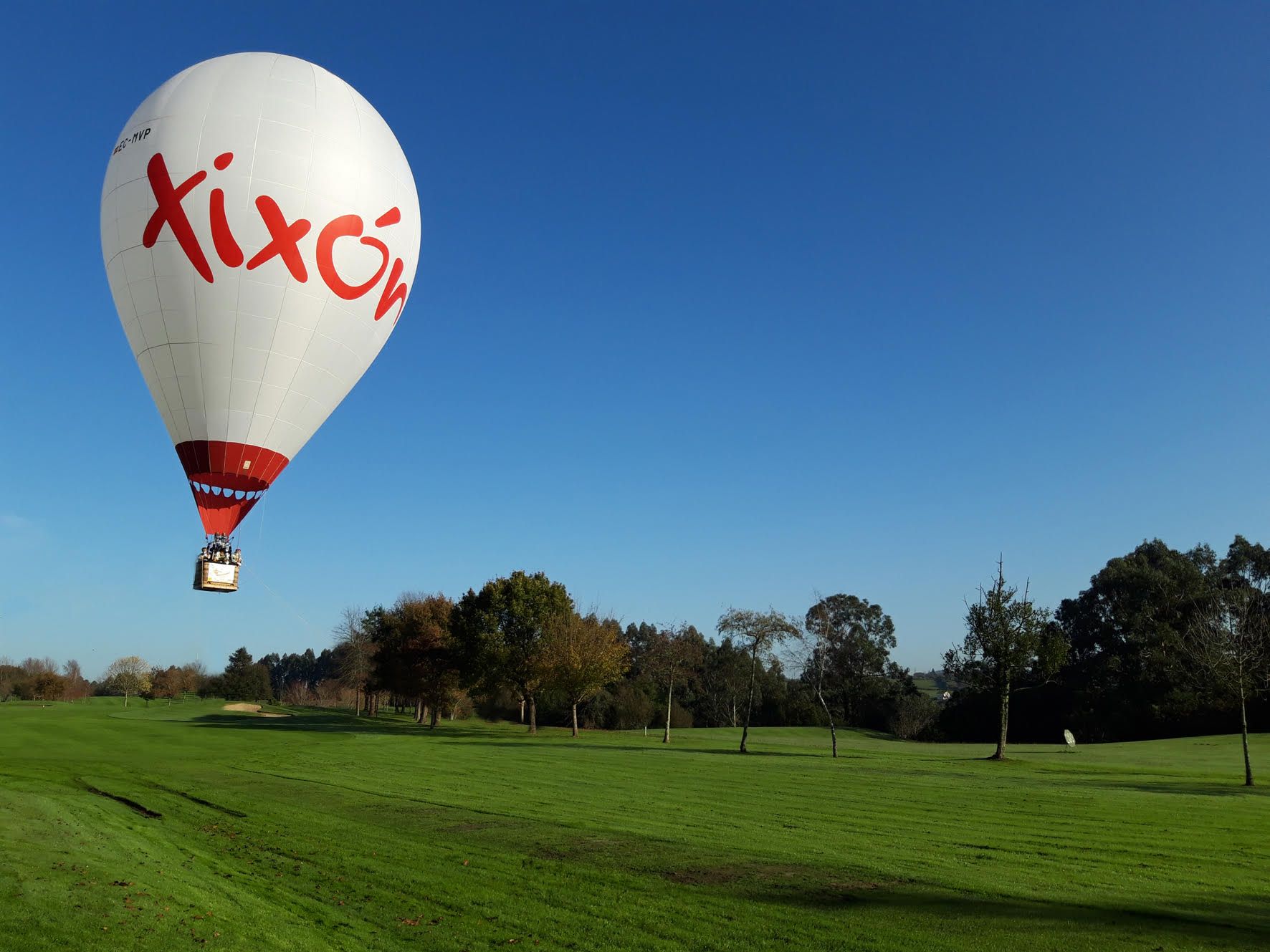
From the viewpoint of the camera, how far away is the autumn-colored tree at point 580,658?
50.1 metres

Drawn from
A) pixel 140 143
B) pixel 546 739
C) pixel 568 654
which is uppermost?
pixel 140 143

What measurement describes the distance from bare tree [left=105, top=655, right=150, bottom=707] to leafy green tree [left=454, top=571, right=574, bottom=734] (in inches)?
2664

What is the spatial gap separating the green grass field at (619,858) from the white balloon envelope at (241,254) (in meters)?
9.62

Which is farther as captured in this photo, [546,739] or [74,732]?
[546,739]

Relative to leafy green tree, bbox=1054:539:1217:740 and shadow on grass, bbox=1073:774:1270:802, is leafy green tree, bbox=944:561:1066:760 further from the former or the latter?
leafy green tree, bbox=1054:539:1217:740

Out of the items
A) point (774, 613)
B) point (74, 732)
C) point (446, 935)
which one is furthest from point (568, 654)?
point (446, 935)

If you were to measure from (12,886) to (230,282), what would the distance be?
16278 mm

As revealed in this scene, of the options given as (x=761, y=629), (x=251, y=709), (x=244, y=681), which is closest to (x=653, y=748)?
(x=761, y=629)

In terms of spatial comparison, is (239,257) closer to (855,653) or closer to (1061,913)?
(1061,913)

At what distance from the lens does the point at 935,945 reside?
9.53 m

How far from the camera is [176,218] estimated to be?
2255 cm

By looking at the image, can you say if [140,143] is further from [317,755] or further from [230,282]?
[317,755]

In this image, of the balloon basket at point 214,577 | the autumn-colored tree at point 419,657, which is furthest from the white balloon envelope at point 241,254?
the autumn-colored tree at point 419,657

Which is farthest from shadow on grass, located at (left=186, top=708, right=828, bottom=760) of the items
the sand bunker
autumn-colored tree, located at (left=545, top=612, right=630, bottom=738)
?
autumn-colored tree, located at (left=545, top=612, right=630, bottom=738)
